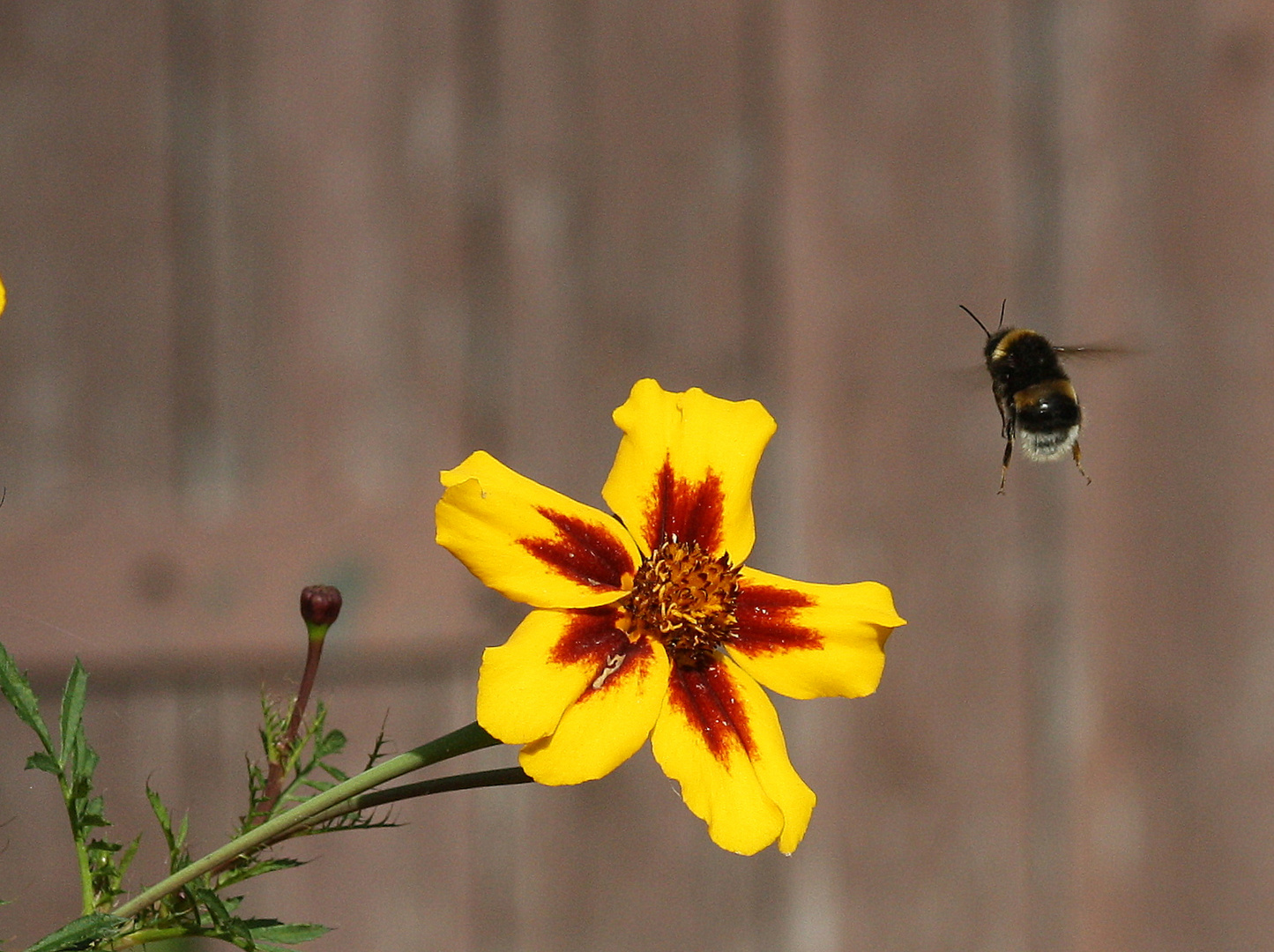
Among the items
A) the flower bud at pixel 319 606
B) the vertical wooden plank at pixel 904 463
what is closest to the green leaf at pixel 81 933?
the flower bud at pixel 319 606

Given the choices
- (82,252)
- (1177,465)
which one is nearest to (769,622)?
(82,252)

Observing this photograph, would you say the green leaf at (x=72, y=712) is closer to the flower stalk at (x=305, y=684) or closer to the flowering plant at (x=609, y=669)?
the flowering plant at (x=609, y=669)

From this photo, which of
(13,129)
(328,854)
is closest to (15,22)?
(13,129)

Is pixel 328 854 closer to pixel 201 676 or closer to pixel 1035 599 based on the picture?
pixel 201 676

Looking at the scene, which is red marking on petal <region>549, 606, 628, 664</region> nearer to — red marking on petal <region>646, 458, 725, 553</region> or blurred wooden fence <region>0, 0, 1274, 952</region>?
red marking on petal <region>646, 458, 725, 553</region>

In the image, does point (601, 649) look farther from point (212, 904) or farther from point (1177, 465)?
point (1177, 465)

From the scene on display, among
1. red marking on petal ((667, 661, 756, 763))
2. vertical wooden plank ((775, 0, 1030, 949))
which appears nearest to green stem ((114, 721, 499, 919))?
red marking on petal ((667, 661, 756, 763))
